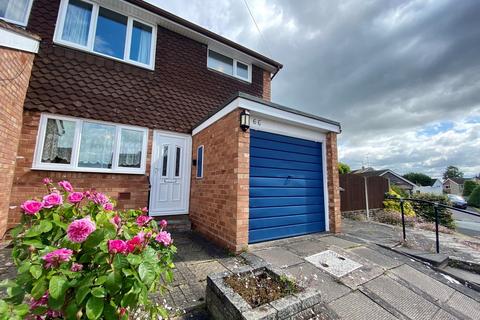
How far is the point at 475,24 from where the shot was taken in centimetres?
487

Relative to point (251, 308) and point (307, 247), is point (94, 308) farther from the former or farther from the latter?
point (307, 247)

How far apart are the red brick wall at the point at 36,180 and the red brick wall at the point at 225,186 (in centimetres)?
179

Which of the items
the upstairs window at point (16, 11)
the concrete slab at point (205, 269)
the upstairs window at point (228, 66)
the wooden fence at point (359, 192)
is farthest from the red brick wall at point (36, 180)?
the wooden fence at point (359, 192)

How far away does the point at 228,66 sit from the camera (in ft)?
24.5

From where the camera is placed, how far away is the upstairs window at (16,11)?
4.41 m

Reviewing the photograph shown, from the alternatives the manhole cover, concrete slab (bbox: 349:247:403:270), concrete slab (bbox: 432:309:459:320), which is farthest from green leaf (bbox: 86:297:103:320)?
concrete slab (bbox: 349:247:403:270)

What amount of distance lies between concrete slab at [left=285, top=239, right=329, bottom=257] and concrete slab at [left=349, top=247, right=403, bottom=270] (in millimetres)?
532

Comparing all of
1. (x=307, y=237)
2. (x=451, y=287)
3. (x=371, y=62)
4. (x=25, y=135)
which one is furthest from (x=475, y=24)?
(x=25, y=135)

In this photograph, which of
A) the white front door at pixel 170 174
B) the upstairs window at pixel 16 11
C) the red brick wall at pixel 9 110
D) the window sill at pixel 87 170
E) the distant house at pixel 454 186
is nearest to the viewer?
the red brick wall at pixel 9 110

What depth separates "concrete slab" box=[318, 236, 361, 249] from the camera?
3855mm

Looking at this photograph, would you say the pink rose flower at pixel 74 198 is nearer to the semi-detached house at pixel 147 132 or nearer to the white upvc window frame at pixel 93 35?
the semi-detached house at pixel 147 132

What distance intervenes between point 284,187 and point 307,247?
49.7 inches

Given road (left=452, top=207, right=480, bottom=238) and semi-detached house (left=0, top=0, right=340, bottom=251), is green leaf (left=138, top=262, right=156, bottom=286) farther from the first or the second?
road (left=452, top=207, right=480, bottom=238)

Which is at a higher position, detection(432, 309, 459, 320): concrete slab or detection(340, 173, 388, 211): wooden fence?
detection(340, 173, 388, 211): wooden fence
